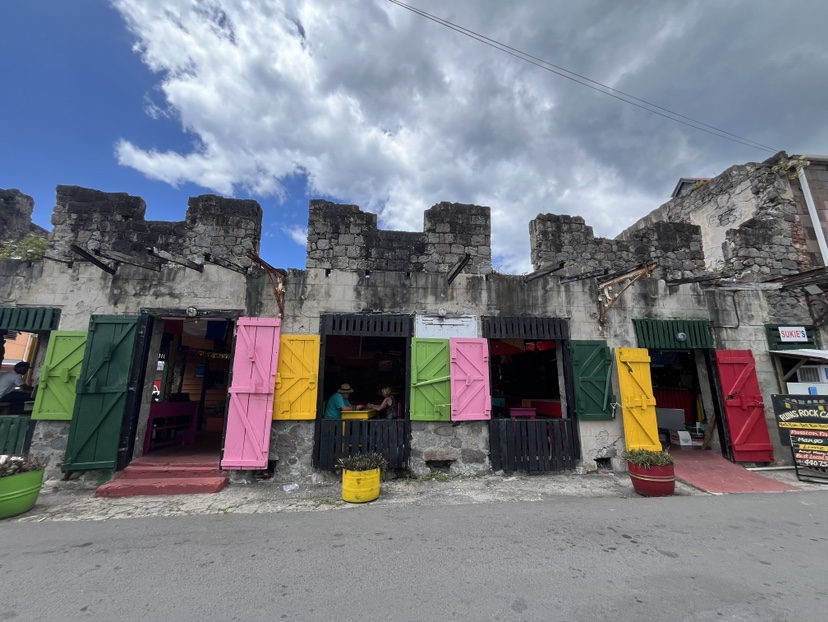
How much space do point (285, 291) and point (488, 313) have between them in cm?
410

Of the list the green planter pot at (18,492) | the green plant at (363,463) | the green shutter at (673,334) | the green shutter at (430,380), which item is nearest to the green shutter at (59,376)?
the green planter pot at (18,492)

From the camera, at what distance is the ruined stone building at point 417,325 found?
650 cm

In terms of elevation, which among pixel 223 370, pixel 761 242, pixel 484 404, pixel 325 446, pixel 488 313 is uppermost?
pixel 761 242

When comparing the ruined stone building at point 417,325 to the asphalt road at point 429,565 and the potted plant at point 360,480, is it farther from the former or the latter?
the asphalt road at point 429,565

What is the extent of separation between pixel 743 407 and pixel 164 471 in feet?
37.6

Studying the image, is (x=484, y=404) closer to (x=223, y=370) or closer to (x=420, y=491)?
(x=420, y=491)

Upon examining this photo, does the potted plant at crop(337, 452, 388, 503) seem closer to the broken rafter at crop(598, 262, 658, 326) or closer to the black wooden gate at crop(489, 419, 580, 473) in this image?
the black wooden gate at crop(489, 419, 580, 473)

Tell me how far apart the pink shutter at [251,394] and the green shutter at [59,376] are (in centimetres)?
279

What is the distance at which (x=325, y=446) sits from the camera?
655cm

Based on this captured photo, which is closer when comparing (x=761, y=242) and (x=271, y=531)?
(x=271, y=531)

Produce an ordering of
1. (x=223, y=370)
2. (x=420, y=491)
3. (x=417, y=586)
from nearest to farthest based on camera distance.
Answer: (x=417, y=586), (x=420, y=491), (x=223, y=370)

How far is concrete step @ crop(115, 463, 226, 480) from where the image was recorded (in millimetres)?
6250

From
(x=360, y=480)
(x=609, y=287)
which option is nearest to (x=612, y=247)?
(x=609, y=287)

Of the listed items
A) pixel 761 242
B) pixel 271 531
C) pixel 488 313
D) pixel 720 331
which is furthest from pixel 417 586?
pixel 761 242
